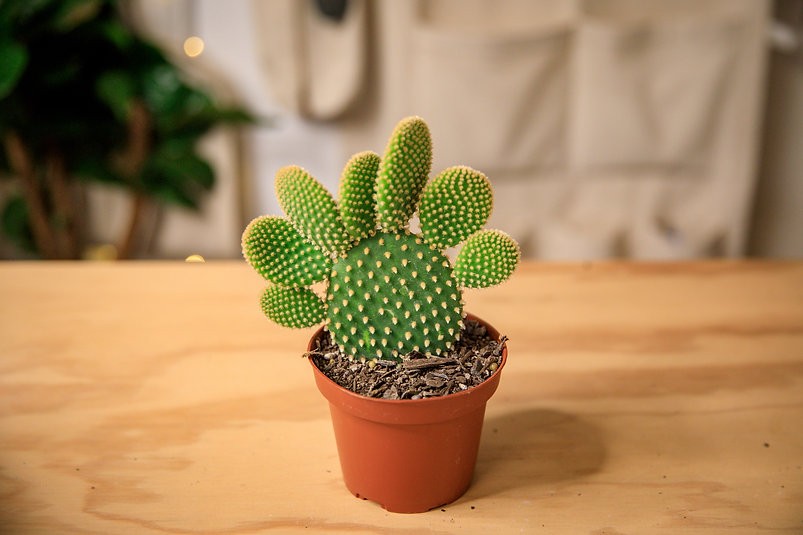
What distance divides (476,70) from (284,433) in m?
1.12

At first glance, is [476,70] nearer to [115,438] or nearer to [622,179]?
[622,179]

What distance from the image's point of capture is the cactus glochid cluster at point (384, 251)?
1.81 feet

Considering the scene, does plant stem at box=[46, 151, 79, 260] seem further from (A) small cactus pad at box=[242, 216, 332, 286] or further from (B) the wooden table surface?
(A) small cactus pad at box=[242, 216, 332, 286]

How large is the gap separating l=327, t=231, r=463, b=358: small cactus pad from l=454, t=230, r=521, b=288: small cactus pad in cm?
2

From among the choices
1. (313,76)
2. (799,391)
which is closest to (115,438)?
(799,391)

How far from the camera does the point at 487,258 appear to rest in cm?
55

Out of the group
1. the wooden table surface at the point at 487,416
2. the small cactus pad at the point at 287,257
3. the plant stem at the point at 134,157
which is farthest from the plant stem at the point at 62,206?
A: the small cactus pad at the point at 287,257

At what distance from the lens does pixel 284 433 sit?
2.20 ft

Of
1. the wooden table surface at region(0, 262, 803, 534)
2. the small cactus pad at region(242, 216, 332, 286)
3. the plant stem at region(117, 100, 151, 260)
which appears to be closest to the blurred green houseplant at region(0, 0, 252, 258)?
the plant stem at region(117, 100, 151, 260)

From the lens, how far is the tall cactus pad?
523 mm

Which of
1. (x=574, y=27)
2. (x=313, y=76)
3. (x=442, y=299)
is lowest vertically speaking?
(x=442, y=299)

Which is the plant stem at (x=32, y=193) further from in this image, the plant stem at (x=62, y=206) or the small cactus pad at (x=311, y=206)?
the small cactus pad at (x=311, y=206)

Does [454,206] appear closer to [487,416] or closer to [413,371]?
[413,371]

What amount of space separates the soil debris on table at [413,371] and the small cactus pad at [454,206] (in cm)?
9
